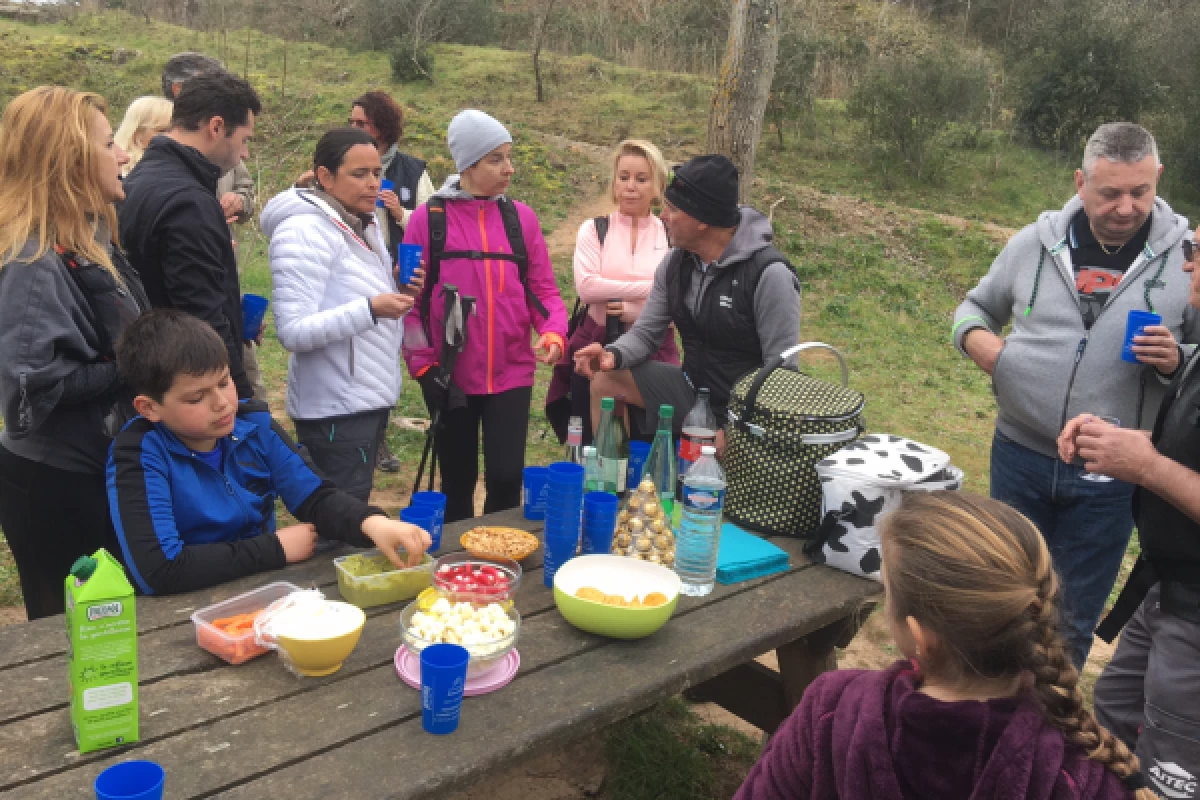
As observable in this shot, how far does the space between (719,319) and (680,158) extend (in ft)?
37.7

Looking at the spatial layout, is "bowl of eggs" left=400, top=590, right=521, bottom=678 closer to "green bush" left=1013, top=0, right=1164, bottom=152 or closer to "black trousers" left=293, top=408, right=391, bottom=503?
"black trousers" left=293, top=408, right=391, bottom=503

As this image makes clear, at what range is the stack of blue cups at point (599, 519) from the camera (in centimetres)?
238

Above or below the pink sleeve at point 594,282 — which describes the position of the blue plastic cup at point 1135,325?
above

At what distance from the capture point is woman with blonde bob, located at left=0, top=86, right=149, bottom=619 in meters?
2.35

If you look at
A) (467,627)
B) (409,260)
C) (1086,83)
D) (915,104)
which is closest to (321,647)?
(467,627)

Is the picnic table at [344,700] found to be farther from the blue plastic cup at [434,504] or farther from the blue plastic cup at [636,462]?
the blue plastic cup at [636,462]

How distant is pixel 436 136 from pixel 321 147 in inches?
434

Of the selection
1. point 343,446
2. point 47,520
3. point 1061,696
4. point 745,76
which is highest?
point 745,76

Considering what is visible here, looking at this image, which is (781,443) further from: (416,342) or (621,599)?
(416,342)

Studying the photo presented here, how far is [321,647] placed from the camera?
5.90 ft

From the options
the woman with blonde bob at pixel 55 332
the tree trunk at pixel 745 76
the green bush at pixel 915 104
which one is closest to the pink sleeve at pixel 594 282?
the woman with blonde bob at pixel 55 332

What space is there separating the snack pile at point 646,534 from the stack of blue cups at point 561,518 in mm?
174

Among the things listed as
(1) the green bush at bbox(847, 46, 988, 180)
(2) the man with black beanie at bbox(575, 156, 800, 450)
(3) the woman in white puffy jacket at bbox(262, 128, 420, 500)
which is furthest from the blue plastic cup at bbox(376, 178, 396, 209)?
(1) the green bush at bbox(847, 46, 988, 180)

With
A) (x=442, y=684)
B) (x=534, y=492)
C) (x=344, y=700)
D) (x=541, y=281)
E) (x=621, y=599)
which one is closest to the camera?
(x=442, y=684)
